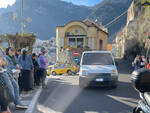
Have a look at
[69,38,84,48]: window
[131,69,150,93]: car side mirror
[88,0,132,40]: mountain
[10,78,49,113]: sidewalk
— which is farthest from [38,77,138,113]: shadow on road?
[88,0,132,40]: mountain

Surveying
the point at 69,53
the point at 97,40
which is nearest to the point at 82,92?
the point at 69,53

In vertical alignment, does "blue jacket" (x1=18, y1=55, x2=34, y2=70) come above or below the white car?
above

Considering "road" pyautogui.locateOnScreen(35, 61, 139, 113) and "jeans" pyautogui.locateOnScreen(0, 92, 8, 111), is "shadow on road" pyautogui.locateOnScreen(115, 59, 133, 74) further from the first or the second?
"jeans" pyautogui.locateOnScreen(0, 92, 8, 111)

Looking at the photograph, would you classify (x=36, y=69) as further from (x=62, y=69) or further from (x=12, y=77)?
(x=62, y=69)

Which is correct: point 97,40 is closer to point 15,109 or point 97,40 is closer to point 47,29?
point 15,109

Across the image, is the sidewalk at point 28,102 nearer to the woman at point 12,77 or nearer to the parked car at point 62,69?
the woman at point 12,77

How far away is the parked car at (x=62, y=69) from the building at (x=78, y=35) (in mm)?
8265

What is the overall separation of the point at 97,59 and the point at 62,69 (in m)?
15.4

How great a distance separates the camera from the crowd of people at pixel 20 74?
3994 mm

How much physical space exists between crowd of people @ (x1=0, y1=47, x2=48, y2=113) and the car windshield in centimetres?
221

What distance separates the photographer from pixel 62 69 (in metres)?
24.5

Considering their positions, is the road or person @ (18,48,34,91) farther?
person @ (18,48,34,91)

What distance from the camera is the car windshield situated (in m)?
9.30

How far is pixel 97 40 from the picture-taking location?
34.0m
